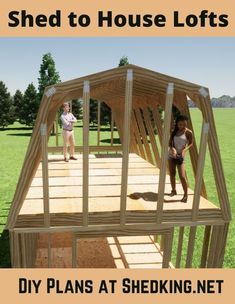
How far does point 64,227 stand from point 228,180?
14.8 metres

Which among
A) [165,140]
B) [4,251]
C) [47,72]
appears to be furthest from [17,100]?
[165,140]

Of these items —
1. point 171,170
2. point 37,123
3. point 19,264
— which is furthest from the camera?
point 171,170

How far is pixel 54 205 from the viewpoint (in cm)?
673

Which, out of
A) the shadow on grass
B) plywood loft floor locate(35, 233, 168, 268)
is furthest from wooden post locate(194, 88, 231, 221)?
the shadow on grass

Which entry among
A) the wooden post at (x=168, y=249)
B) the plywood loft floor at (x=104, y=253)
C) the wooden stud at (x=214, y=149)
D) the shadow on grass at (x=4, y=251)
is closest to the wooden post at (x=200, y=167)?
the wooden stud at (x=214, y=149)

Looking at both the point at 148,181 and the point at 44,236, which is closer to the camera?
the point at 148,181

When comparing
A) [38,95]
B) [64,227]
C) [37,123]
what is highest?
[38,95]

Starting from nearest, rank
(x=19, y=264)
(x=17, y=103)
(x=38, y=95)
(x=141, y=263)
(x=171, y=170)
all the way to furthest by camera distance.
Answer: (x=19, y=264) → (x=171, y=170) → (x=141, y=263) → (x=38, y=95) → (x=17, y=103)

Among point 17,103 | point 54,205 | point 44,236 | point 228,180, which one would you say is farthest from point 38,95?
point 54,205

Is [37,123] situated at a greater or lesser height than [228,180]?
greater

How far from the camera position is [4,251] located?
9.64m

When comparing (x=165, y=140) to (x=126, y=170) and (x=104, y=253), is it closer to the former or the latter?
(x=126, y=170)

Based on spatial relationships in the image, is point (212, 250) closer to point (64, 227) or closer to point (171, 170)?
point (171, 170)

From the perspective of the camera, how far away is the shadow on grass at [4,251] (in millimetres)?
8836
